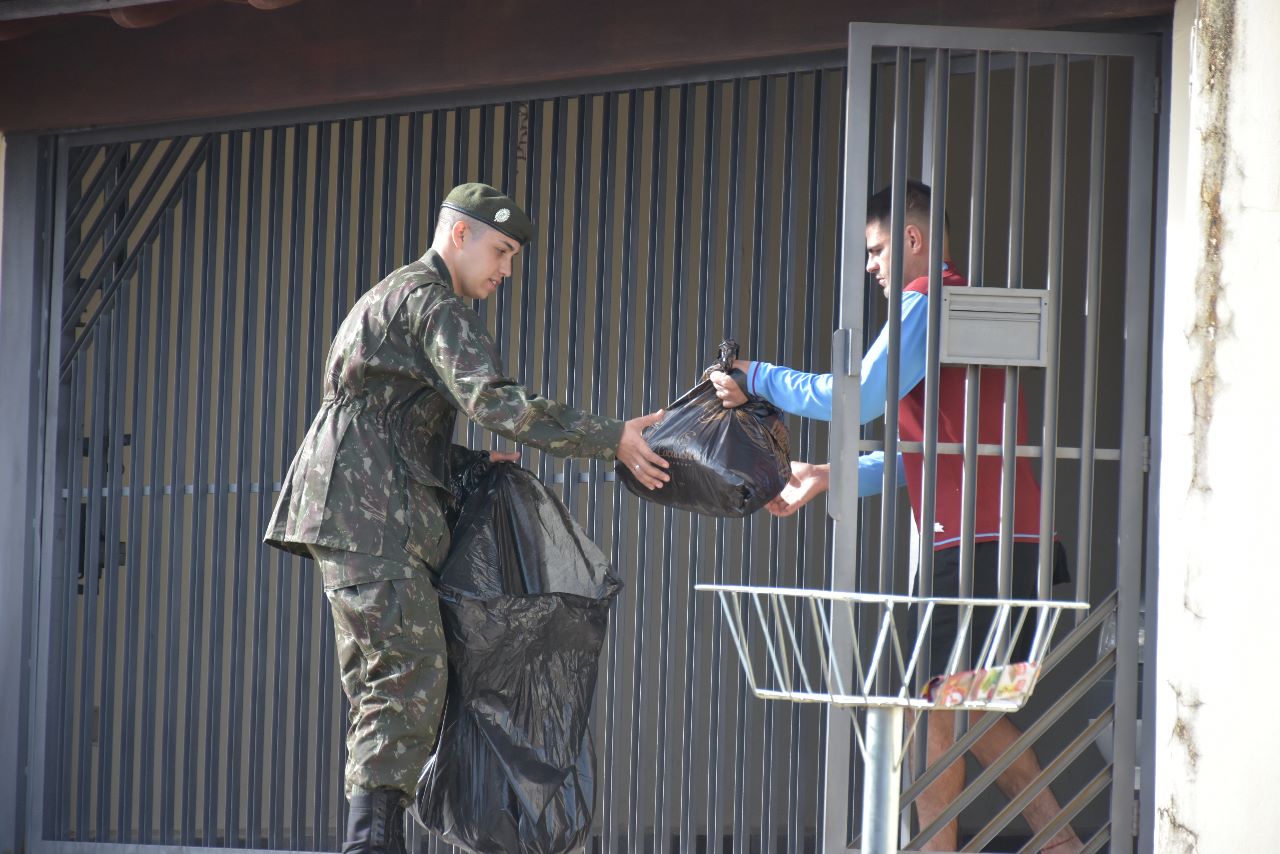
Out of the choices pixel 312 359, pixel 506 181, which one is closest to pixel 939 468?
pixel 506 181

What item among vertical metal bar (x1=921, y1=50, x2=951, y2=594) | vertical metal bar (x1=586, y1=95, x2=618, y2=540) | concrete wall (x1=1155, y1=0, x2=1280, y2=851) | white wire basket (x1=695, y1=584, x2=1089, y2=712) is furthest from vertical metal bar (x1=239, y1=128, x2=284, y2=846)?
concrete wall (x1=1155, y1=0, x2=1280, y2=851)

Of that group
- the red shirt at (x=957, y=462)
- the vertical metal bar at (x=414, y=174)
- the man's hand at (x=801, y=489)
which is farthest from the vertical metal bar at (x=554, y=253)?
the red shirt at (x=957, y=462)

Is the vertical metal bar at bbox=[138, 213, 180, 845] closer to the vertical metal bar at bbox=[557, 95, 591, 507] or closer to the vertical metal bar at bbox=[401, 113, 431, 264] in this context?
the vertical metal bar at bbox=[401, 113, 431, 264]

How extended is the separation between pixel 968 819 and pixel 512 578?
3.27 meters

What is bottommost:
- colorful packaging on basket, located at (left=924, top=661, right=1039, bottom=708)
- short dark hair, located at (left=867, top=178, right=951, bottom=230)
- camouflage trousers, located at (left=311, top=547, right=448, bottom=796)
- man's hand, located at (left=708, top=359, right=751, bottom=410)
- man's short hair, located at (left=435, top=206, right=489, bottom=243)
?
camouflage trousers, located at (left=311, top=547, right=448, bottom=796)

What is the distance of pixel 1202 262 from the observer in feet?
10.6

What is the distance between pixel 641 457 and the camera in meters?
3.29

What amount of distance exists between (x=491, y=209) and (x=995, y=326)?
3.85 feet

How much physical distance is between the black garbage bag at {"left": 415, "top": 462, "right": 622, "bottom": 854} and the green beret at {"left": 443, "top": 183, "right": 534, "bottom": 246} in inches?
21.8

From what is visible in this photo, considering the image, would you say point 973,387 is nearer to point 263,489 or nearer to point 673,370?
point 673,370

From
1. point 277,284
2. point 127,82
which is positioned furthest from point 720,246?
point 127,82

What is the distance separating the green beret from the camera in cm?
337

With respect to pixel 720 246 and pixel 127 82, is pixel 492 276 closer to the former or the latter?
pixel 127 82

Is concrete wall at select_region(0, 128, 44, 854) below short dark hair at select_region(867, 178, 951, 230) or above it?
below
